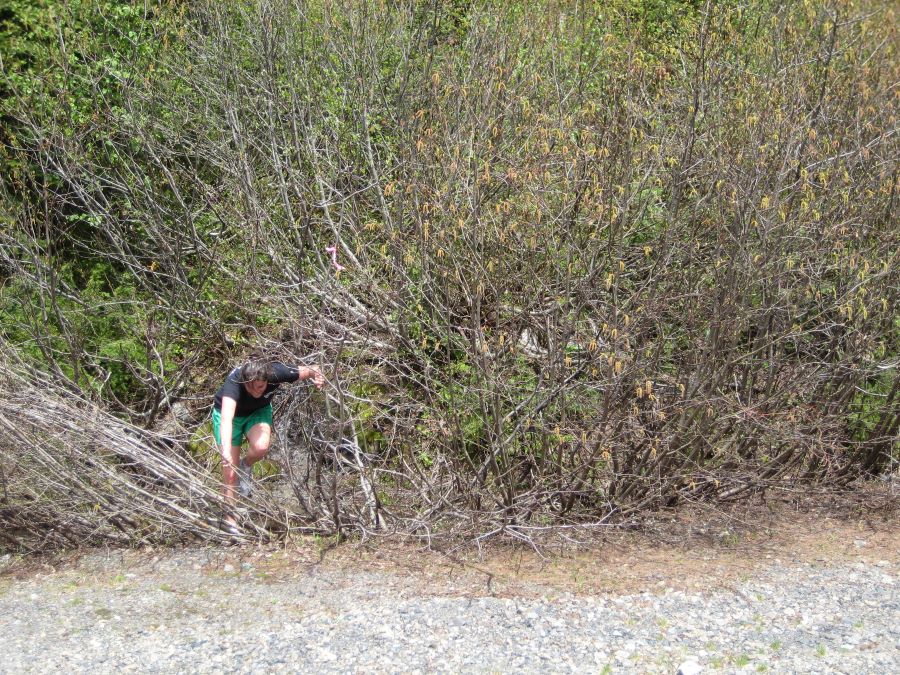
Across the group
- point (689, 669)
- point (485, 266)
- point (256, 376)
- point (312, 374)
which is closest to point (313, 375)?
point (312, 374)

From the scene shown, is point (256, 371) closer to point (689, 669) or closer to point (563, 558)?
point (563, 558)

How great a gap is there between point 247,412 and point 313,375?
562 mm

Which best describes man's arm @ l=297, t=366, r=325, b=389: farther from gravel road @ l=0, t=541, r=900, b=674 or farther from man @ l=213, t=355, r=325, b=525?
gravel road @ l=0, t=541, r=900, b=674

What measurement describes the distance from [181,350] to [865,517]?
226 inches

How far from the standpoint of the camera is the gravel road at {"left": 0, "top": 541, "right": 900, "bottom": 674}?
4.77 metres

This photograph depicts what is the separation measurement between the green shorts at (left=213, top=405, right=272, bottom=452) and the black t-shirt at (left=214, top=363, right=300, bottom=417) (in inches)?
1.7

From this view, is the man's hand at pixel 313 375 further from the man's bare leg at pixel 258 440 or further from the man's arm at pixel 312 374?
the man's bare leg at pixel 258 440

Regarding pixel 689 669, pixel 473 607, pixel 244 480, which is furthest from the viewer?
pixel 244 480

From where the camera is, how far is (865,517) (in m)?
6.99

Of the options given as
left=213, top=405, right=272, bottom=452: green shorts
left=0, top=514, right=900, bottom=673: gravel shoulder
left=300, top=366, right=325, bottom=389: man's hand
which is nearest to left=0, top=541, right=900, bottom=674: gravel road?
left=0, top=514, right=900, bottom=673: gravel shoulder

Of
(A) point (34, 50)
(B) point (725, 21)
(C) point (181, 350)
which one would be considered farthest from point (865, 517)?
(A) point (34, 50)

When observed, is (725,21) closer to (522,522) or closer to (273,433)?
(522,522)

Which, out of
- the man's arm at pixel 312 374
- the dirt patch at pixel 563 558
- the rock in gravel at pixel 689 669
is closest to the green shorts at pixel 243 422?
the man's arm at pixel 312 374

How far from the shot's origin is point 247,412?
21.8ft
